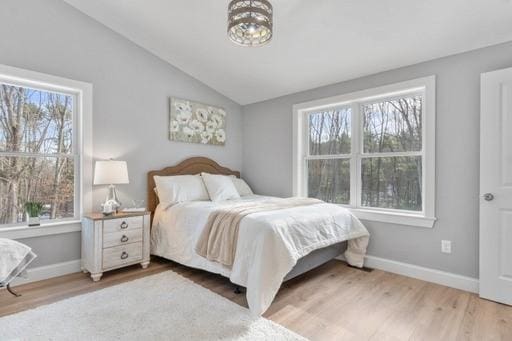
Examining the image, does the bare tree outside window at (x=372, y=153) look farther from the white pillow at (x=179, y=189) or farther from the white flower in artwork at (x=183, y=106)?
the white flower in artwork at (x=183, y=106)

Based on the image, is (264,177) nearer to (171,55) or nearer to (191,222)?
(191,222)

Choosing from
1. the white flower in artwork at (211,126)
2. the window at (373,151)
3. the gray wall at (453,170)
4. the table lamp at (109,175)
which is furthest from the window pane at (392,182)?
the table lamp at (109,175)

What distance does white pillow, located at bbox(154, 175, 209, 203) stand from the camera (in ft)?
11.0

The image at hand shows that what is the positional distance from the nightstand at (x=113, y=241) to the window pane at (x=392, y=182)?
8.73 ft

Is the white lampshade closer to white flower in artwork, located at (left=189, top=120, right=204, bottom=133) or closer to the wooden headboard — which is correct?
the wooden headboard

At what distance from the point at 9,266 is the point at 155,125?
2.18 metres

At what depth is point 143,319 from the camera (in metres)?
1.99

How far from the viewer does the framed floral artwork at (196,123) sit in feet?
12.5

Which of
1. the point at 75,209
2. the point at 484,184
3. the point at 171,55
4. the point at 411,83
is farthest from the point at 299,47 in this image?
the point at 75,209

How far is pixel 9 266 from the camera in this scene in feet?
6.31

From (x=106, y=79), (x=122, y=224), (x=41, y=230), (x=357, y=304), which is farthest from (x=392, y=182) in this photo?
(x=41, y=230)

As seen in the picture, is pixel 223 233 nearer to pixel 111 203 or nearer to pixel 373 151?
pixel 111 203

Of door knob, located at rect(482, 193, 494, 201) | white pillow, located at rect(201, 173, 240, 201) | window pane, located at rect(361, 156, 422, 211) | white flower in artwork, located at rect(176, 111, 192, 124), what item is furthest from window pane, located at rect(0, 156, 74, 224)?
door knob, located at rect(482, 193, 494, 201)

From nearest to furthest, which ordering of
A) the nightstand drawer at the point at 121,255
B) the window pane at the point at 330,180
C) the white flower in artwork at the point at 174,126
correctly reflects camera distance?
the nightstand drawer at the point at 121,255, the window pane at the point at 330,180, the white flower in artwork at the point at 174,126
